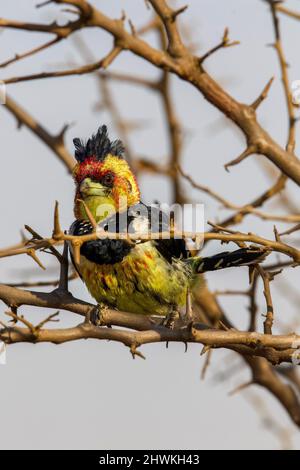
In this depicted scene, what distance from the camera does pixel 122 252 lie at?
5.09 m

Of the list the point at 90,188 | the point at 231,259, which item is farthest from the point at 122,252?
the point at 231,259

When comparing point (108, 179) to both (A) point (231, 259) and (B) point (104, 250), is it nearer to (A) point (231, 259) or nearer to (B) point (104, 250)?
(B) point (104, 250)

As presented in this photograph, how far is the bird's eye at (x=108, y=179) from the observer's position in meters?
5.38

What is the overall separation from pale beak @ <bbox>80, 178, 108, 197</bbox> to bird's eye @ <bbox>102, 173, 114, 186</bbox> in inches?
2.3

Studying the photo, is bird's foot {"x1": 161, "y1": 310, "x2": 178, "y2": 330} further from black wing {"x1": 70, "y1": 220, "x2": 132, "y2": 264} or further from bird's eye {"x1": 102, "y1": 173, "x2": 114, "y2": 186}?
bird's eye {"x1": 102, "y1": 173, "x2": 114, "y2": 186}

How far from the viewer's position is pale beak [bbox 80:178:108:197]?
17.2 ft

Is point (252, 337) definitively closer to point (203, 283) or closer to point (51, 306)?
point (51, 306)

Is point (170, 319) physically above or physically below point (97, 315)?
above

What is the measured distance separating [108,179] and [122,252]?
1.80 feet

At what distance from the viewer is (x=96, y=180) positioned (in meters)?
5.31

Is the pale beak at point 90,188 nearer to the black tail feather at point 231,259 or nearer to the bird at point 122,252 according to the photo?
the bird at point 122,252

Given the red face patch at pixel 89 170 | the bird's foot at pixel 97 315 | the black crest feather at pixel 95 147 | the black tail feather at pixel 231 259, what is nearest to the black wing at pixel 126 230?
Answer: the black tail feather at pixel 231 259

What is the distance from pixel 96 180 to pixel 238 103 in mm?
1210

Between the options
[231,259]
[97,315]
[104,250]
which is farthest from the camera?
[104,250]
